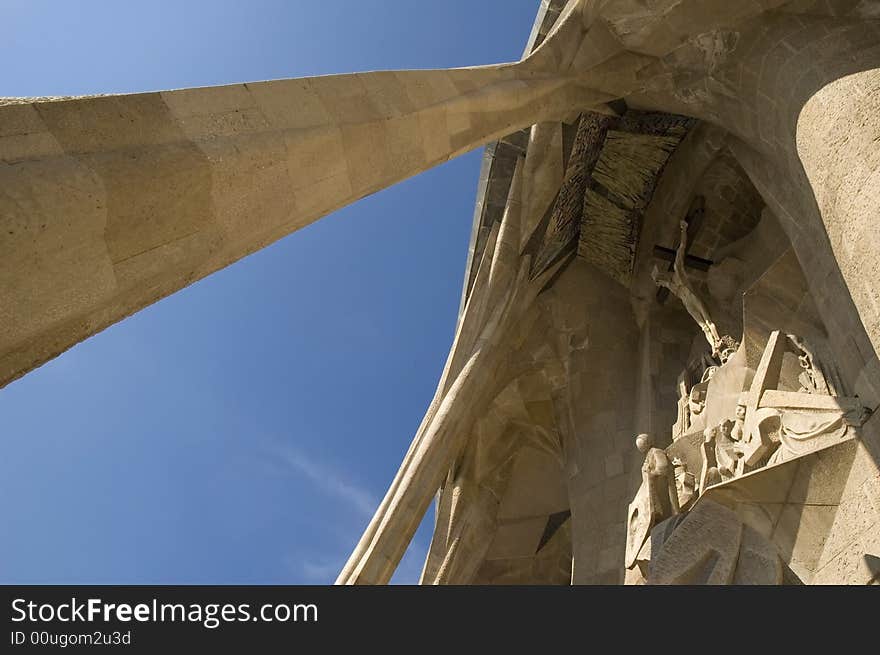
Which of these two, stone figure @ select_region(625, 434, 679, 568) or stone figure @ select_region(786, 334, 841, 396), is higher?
stone figure @ select_region(786, 334, 841, 396)

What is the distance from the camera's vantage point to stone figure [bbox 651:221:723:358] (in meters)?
8.69

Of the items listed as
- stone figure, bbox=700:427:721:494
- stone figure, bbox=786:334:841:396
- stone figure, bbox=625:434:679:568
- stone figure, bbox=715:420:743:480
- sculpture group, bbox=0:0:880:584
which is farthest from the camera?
stone figure, bbox=625:434:679:568

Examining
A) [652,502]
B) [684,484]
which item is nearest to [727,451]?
[684,484]

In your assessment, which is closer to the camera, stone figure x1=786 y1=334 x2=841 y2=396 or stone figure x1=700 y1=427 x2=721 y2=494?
stone figure x1=786 y1=334 x2=841 y2=396

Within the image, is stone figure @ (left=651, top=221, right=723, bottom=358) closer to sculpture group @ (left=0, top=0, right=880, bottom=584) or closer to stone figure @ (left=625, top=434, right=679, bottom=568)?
sculpture group @ (left=0, top=0, right=880, bottom=584)

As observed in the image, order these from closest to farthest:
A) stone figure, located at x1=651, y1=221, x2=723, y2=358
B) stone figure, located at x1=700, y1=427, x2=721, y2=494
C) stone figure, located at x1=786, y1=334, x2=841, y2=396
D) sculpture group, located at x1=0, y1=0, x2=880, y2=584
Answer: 1. sculpture group, located at x1=0, y1=0, x2=880, y2=584
2. stone figure, located at x1=786, y1=334, x2=841, y2=396
3. stone figure, located at x1=700, y1=427, x2=721, y2=494
4. stone figure, located at x1=651, y1=221, x2=723, y2=358

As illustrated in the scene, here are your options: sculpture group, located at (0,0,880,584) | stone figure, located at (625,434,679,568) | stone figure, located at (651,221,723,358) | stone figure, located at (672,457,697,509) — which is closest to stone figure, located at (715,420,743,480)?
sculpture group, located at (0,0,880,584)

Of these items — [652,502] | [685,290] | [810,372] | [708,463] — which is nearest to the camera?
[810,372]

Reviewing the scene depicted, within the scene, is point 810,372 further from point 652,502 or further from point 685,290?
point 685,290

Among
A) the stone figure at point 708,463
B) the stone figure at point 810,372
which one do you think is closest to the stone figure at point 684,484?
the stone figure at point 708,463

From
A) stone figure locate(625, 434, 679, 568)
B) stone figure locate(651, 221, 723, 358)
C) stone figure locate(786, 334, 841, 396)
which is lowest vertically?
stone figure locate(625, 434, 679, 568)

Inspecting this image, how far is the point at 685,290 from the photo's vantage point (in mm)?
9273
